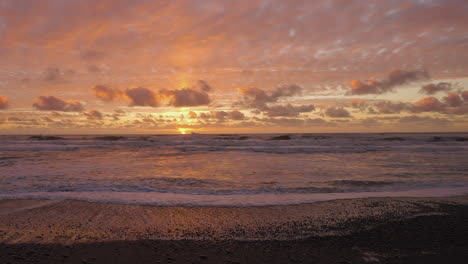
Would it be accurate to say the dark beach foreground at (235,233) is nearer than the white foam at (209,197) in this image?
Yes

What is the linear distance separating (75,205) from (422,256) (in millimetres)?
8409

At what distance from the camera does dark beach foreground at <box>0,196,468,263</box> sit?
4.59m

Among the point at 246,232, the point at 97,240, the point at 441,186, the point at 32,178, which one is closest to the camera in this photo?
the point at 97,240

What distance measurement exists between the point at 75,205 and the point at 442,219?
969cm

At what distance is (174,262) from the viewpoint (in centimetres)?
439

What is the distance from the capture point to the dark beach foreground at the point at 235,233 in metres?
4.59

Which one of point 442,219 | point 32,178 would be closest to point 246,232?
point 442,219

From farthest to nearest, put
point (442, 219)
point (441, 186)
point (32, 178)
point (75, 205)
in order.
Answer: point (32, 178) → point (441, 186) → point (75, 205) → point (442, 219)

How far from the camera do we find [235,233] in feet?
18.2

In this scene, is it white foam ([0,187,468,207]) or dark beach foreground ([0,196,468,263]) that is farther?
white foam ([0,187,468,207])

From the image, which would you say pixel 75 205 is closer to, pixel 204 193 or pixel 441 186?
pixel 204 193

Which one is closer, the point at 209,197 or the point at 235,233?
the point at 235,233

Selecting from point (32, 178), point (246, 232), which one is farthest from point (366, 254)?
point (32, 178)

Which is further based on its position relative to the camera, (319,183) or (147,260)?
(319,183)
